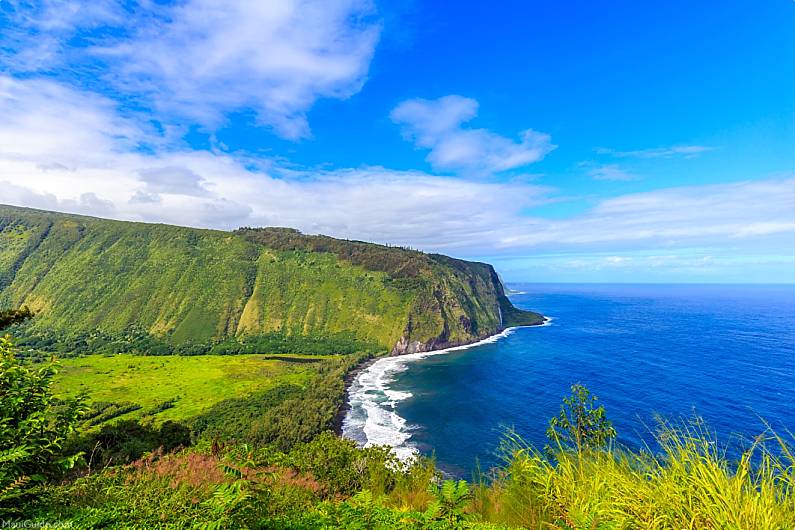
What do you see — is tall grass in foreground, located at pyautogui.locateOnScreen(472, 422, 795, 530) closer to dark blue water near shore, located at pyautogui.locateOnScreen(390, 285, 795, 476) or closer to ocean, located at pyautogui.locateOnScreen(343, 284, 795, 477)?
ocean, located at pyautogui.locateOnScreen(343, 284, 795, 477)

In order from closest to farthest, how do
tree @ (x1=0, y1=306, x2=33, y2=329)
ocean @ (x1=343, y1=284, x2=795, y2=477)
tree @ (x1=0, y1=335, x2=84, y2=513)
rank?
tree @ (x1=0, y1=335, x2=84, y2=513), tree @ (x1=0, y1=306, x2=33, y2=329), ocean @ (x1=343, y1=284, x2=795, y2=477)

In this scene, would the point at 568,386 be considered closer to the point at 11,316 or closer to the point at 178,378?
the point at 11,316

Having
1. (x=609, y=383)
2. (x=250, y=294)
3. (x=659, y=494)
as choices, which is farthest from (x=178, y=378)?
(x=659, y=494)

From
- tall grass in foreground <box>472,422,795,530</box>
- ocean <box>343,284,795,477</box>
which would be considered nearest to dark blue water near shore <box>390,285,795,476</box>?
ocean <box>343,284,795,477</box>

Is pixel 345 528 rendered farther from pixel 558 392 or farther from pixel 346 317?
pixel 346 317

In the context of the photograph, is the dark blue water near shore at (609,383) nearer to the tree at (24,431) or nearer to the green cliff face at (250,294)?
the green cliff face at (250,294)
